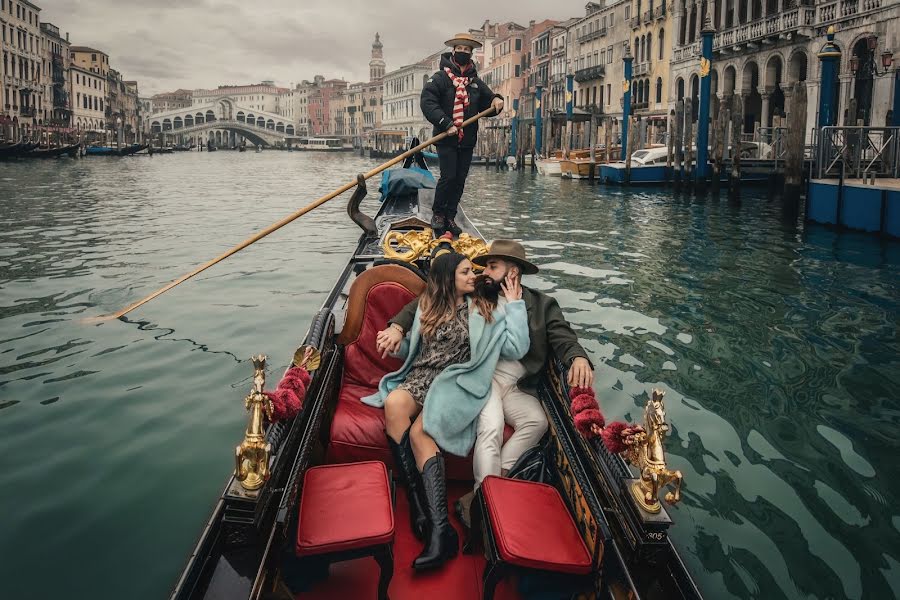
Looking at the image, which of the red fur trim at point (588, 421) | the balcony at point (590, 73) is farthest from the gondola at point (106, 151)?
the red fur trim at point (588, 421)

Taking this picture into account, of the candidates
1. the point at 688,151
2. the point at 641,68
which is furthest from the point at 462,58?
the point at 641,68

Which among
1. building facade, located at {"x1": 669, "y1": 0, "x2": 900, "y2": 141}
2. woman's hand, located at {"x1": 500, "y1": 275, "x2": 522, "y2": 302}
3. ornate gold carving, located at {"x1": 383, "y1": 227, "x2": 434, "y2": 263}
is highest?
building facade, located at {"x1": 669, "y1": 0, "x2": 900, "y2": 141}

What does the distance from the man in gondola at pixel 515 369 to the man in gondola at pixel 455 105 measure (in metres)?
1.79

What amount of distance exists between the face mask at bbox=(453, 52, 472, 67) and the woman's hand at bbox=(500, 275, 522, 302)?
6.44ft

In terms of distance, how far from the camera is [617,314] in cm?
491

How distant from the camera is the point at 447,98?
157 inches

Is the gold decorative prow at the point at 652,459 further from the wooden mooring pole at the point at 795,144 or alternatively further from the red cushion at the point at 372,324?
the wooden mooring pole at the point at 795,144

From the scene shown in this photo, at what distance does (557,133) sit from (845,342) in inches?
1073

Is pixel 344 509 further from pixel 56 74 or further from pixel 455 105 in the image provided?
pixel 56 74

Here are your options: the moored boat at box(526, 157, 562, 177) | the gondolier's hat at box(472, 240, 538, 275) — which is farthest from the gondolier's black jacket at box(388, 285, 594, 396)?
the moored boat at box(526, 157, 562, 177)

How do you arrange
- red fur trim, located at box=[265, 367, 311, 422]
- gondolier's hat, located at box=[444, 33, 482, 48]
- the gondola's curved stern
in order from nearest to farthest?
the gondola's curved stern < red fur trim, located at box=[265, 367, 311, 422] < gondolier's hat, located at box=[444, 33, 482, 48]

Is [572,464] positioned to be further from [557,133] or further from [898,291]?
[557,133]

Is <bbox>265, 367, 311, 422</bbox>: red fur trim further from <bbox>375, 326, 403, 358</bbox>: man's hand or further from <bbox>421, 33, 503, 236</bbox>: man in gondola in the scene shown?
<bbox>421, 33, 503, 236</bbox>: man in gondola

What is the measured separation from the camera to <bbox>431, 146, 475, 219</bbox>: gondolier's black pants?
13.6 feet
